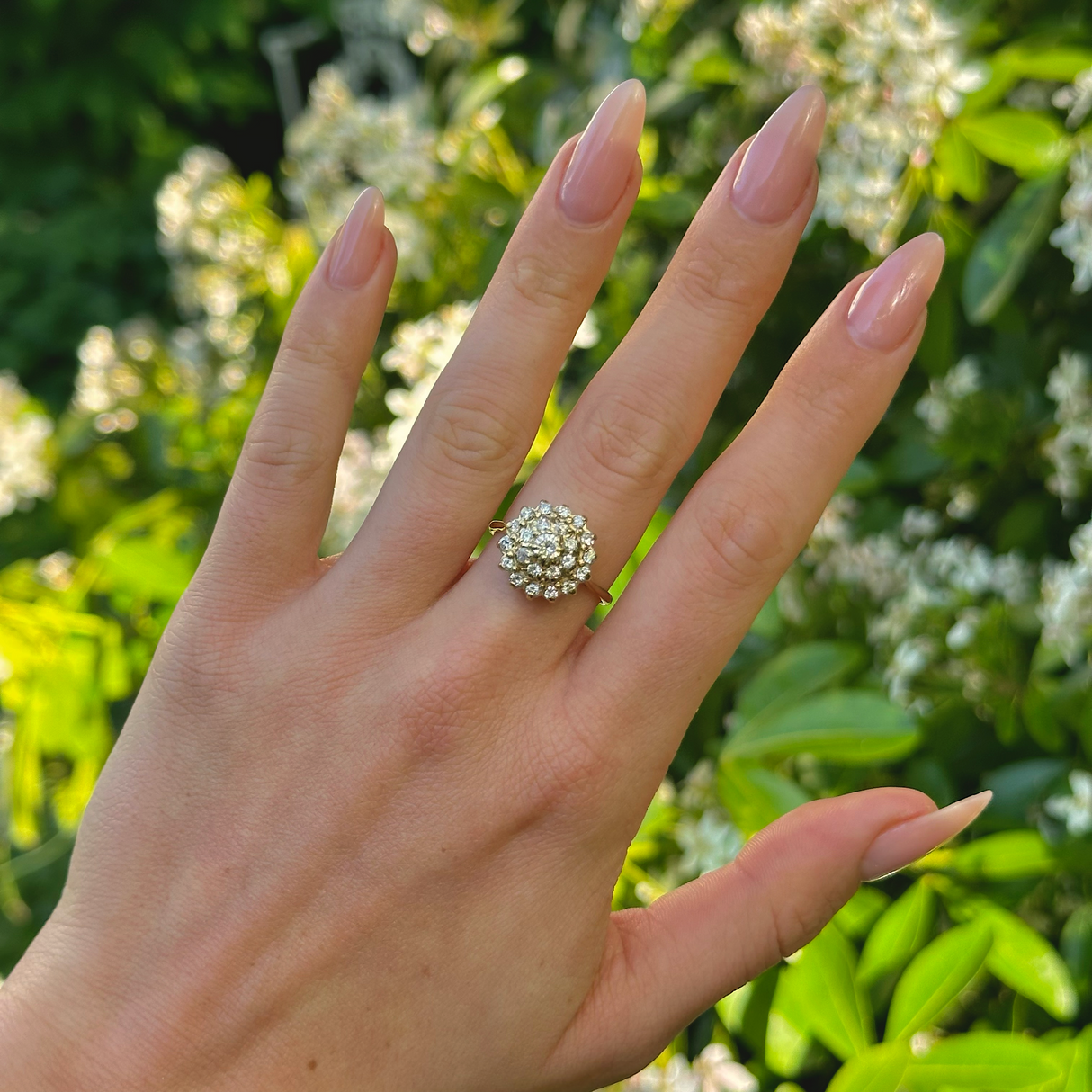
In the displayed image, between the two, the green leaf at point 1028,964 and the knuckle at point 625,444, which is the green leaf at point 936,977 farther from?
the knuckle at point 625,444

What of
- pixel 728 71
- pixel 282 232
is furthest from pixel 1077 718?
pixel 282 232

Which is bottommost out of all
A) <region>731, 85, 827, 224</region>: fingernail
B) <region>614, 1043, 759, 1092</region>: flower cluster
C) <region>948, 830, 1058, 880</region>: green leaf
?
<region>614, 1043, 759, 1092</region>: flower cluster

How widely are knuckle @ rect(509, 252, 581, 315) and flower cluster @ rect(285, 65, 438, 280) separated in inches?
23.2

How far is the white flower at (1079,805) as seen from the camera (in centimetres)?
98

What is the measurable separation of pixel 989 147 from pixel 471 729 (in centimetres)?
88

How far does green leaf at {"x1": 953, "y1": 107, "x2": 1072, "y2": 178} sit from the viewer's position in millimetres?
1047

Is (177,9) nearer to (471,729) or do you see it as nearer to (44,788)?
(44,788)

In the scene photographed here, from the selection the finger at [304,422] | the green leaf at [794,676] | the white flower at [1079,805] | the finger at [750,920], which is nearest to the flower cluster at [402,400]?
the finger at [304,422]

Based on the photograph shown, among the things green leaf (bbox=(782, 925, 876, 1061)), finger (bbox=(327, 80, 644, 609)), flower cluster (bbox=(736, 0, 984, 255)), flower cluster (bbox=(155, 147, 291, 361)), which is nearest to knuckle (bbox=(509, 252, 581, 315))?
finger (bbox=(327, 80, 644, 609))

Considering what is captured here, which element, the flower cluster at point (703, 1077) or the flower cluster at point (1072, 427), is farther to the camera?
the flower cluster at point (1072, 427)

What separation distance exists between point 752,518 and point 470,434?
29 centimetres

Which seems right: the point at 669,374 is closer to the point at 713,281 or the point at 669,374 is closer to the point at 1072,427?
the point at 713,281

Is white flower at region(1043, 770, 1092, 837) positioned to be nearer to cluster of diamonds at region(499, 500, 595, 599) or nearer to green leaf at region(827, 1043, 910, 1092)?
green leaf at region(827, 1043, 910, 1092)

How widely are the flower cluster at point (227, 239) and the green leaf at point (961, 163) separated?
1.19 metres
